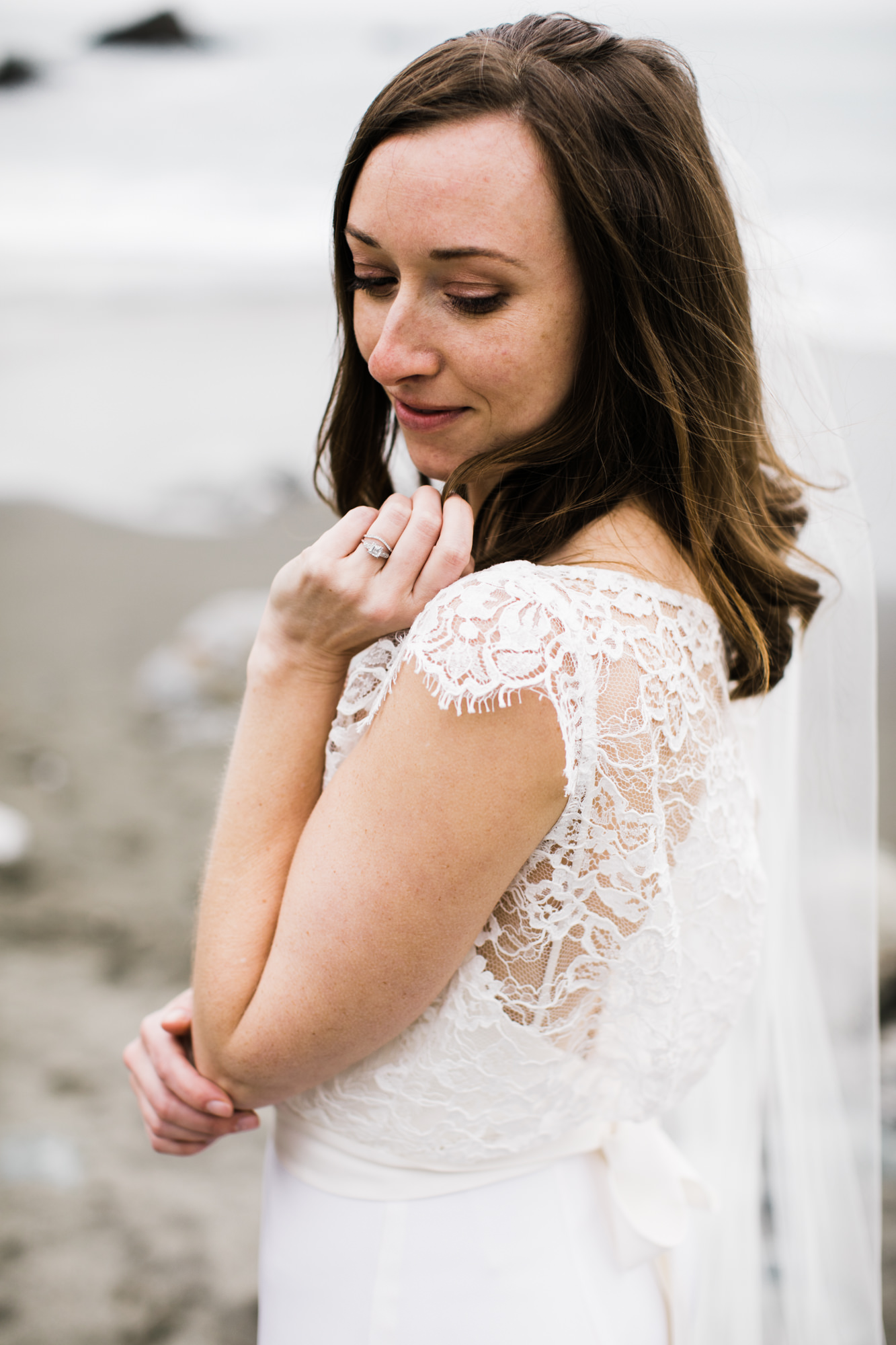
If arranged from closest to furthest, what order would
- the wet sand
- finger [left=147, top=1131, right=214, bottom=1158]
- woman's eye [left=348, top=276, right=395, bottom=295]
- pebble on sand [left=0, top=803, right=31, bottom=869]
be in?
woman's eye [left=348, top=276, right=395, bottom=295]
finger [left=147, top=1131, right=214, bottom=1158]
the wet sand
pebble on sand [left=0, top=803, right=31, bottom=869]

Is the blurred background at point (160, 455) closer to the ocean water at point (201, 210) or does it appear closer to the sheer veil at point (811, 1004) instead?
the ocean water at point (201, 210)

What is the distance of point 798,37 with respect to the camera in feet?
12.1

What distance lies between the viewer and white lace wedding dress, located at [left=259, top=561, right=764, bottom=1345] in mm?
863

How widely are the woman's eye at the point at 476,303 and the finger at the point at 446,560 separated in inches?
8.6

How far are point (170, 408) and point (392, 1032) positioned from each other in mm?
6081

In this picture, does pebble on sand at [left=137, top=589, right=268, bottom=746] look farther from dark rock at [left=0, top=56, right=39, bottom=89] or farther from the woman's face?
the woman's face

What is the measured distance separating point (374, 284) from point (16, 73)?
6110 millimetres

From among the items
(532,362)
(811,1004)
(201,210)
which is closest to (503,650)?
(532,362)

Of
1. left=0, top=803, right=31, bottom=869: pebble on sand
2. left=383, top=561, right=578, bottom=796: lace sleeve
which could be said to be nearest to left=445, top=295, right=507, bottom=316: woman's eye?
left=383, top=561, right=578, bottom=796: lace sleeve

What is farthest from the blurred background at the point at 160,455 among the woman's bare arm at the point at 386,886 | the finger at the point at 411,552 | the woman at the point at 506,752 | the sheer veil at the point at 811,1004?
the woman's bare arm at the point at 386,886

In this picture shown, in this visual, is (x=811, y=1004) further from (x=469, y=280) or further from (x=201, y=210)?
(x=201, y=210)

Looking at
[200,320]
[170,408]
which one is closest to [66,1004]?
[170,408]

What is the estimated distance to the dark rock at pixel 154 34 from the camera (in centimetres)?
535

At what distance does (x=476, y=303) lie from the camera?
100cm
